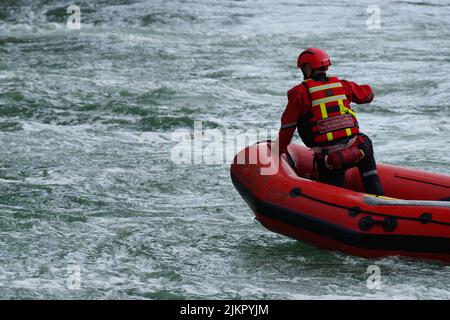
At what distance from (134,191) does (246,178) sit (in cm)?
188

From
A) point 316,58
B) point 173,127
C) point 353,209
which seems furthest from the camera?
point 173,127

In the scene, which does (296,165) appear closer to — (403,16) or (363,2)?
(403,16)

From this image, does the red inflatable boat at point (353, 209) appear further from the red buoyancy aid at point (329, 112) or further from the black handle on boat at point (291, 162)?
the red buoyancy aid at point (329, 112)

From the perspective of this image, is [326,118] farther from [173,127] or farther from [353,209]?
[173,127]

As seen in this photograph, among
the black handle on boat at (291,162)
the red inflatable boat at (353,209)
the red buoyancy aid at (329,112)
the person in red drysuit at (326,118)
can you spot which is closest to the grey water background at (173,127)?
the red inflatable boat at (353,209)

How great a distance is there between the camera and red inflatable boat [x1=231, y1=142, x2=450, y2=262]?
621 cm

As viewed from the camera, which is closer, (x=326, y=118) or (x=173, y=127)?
(x=326, y=118)

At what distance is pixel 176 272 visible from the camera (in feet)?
21.3

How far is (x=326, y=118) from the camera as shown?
657 cm

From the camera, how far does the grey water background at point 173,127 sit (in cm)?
639

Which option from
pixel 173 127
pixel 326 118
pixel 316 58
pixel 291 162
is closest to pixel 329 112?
pixel 326 118

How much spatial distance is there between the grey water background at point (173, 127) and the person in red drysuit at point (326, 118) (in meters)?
0.64

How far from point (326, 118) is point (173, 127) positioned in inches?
172
